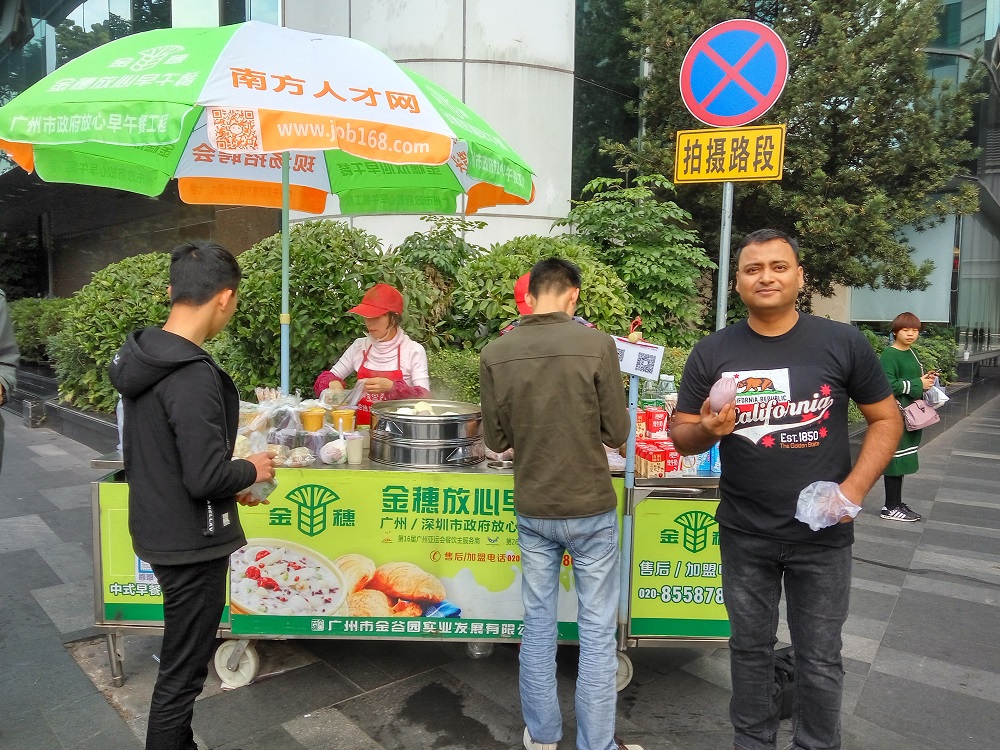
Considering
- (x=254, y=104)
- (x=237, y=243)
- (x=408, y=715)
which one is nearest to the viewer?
(x=254, y=104)

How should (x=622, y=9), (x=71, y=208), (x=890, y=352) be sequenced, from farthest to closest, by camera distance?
(x=71, y=208) < (x=622, y=9) < (x=890, y=352)

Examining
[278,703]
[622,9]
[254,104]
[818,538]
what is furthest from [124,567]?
[622,9]

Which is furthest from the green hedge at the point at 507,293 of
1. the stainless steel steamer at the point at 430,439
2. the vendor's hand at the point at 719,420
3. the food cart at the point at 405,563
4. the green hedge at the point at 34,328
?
the green hedge at the point at 34,328

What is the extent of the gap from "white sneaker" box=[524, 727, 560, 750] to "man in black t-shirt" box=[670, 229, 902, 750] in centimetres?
88

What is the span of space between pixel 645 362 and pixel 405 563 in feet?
4.52

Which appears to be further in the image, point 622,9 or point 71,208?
point 71,208

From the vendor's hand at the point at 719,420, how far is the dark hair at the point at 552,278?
72 centimetres

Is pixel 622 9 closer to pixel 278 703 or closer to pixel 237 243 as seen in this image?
pixel 237 243

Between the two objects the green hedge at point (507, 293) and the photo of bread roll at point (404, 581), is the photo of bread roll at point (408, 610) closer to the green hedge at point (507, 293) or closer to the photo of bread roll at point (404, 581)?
the photo of bread roll at point (404, 581)

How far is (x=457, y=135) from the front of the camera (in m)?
3.31

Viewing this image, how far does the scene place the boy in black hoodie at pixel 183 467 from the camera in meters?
2.12

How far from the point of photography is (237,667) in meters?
3.37

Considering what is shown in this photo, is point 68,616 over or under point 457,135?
under

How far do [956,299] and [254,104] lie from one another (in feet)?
49.1
